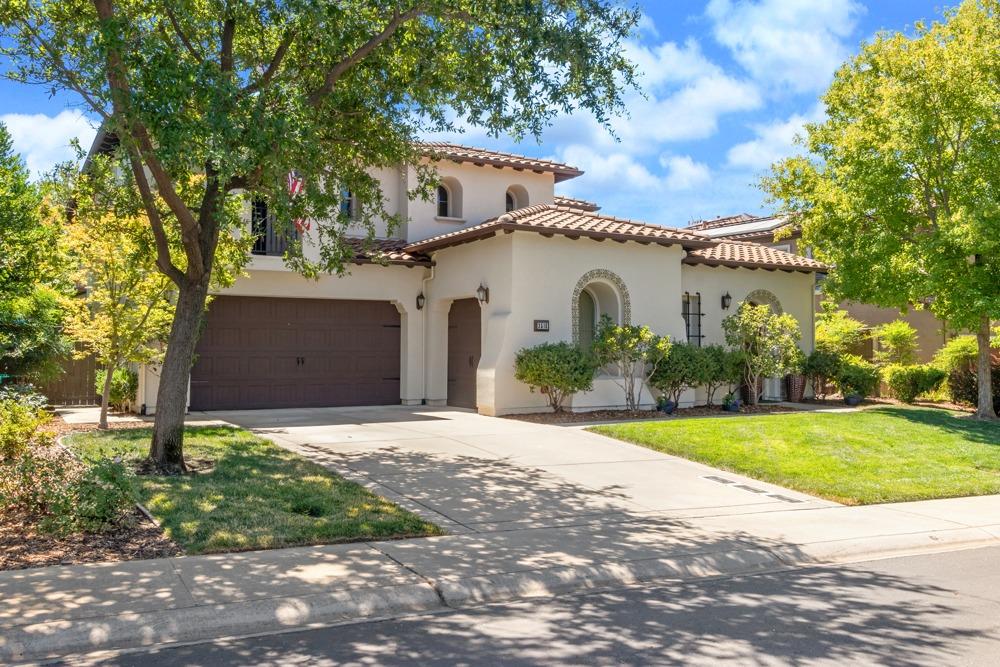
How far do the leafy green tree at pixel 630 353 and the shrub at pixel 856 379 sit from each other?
574 centimetres

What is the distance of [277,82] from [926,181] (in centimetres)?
1329

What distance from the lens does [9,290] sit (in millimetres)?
13734

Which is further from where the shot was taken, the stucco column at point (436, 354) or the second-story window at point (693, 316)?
the second-story window at point (693, 316)

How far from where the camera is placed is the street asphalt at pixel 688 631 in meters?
4.79

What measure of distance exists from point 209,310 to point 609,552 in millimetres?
12350

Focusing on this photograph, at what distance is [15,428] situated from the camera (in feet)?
31.6

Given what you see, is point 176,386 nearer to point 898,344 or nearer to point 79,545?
point 79,545

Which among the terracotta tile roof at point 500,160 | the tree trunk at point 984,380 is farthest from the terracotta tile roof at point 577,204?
the tree trunk at point 984,380

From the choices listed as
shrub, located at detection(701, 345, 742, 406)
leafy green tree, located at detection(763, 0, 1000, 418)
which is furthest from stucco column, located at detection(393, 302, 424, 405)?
leafy green tree, located at detection(763, 0, 1000, 418)

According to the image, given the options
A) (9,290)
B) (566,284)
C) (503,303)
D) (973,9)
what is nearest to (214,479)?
(9,290)

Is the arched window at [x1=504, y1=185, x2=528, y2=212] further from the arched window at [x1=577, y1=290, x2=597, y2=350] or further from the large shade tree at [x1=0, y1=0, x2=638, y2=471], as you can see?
the large shade tree at [x1=0, y1=0, x2=638, y2=471]

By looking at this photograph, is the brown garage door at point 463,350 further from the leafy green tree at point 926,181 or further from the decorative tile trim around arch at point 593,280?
the leafy green tree at point 926,181

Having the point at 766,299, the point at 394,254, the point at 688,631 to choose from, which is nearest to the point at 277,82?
the point at 688,631

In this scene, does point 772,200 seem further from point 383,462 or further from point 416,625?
point 416,625
